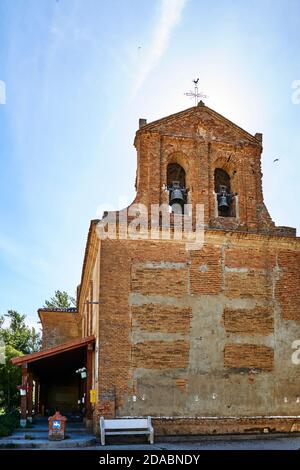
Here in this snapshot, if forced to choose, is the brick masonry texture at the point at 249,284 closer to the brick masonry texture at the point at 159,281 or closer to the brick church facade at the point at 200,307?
the brick church facade at the point at 200,307

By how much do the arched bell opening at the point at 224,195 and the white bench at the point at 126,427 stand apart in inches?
305

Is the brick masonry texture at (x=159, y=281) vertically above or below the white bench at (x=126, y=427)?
above

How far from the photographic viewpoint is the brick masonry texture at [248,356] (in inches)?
673

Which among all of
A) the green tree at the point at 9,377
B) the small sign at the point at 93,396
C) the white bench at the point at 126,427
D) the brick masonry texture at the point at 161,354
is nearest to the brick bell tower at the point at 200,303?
the brick masonry texture at the point at 161,354

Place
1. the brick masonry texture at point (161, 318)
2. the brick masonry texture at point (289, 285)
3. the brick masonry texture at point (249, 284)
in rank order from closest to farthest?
the brick masonry texture at point (161, 318) → the brick masonry texture at point (249, 284) → the brick masonry texture at point (289, 285)

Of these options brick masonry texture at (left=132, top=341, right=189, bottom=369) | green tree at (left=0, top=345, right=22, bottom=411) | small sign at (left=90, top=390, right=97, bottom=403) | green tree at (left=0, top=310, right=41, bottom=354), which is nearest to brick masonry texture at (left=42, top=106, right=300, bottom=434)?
brick masonry texture at (left=132, top=341, right=189, bottom=369)

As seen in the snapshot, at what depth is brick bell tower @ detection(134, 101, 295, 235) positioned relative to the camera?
60.3 ft

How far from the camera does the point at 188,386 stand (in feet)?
54.4

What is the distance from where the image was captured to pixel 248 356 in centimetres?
1725

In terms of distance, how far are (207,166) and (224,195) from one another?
122 cm

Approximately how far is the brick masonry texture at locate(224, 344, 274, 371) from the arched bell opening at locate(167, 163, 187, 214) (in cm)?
500

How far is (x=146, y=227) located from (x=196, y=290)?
2.66m
